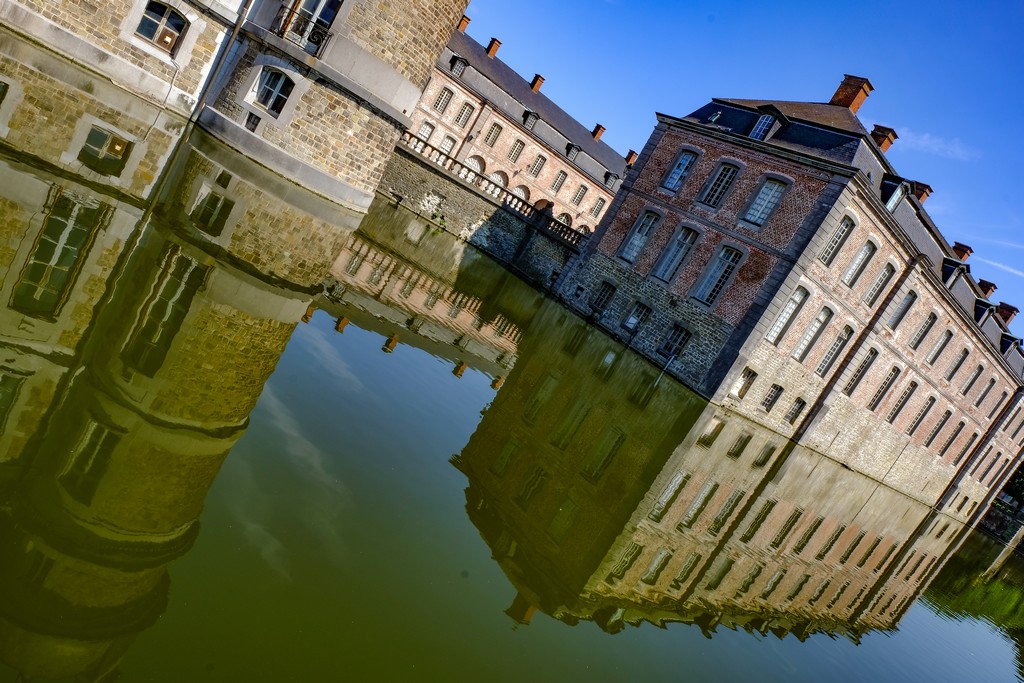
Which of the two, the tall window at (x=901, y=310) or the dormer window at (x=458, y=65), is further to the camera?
the dormer window at (x=458, y=65)

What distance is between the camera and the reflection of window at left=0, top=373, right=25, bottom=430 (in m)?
3.23

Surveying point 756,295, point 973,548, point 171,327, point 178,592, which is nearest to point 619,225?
point 756,295

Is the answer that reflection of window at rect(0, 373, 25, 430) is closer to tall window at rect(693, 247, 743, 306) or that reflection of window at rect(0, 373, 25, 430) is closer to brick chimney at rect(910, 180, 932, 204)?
tall window at rect(693, 247, 743, 306)

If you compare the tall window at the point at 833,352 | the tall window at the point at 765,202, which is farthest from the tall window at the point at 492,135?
the tall window at the point at 833,352

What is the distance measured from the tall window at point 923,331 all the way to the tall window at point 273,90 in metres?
25.5

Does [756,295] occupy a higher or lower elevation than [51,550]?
higher

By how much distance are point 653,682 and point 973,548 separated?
27.5m

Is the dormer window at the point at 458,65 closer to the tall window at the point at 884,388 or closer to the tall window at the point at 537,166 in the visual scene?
the tall window at the point at 537,166

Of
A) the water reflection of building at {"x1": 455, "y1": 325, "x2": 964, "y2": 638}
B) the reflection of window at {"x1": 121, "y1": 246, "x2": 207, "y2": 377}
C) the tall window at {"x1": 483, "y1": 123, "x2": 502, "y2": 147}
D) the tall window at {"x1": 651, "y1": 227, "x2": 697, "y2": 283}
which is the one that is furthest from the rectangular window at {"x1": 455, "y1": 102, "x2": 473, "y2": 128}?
the reflection of window at {"x1": 121, "y1": 246, "x2": 207, "y2": 377}

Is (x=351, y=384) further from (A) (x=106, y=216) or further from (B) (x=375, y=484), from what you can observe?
(A) (x=106, y=216)

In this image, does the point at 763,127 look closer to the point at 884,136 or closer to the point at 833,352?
the point at 884,136

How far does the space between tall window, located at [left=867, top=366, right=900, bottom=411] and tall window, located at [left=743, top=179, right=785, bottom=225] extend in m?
9.98

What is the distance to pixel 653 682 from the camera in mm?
4258

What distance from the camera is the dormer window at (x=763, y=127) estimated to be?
2169 cm
